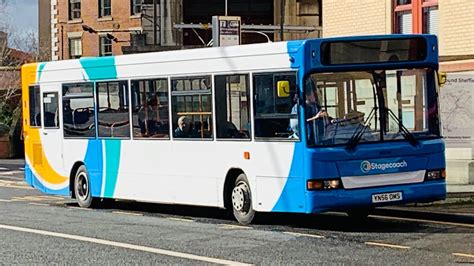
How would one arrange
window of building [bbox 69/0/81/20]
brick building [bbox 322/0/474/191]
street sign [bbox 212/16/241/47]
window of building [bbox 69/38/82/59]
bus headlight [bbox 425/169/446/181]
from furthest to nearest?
window of building [bbox 69/0/81/20] → window of building [bbox 69/38/82/59] → street sign [bbox 212/16/241/47] → brick building [bbox 322/0/474/191] → bus headlight [bbox 425/169/446/181]

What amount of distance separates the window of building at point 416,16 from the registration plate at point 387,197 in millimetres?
7682

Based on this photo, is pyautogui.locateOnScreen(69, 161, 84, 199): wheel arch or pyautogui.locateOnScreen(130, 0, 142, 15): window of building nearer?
pyautogui.locateOnScreen(69, 161, 84, 199): wheel arch

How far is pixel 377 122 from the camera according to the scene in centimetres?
1465

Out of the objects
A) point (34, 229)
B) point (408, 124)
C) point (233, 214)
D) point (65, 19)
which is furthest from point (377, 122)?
point (65, 19)

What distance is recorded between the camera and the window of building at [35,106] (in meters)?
21.5

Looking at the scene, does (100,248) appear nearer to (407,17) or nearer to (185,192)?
(185,192)

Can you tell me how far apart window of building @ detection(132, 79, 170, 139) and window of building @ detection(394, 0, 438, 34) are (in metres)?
6.82

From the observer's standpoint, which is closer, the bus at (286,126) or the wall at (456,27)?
the bus at (286,126)

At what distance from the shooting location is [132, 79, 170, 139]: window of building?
1752 centimetres

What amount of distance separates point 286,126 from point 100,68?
5728 millimetres

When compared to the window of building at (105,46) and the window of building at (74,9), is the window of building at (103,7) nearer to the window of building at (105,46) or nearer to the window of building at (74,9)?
the window of building at (74,9)

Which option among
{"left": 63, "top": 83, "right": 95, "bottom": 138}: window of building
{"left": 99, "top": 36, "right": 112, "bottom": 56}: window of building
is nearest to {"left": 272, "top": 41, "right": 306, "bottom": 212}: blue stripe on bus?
{"left": 63, "top": 83, "right": 95, "bottom": 138}: window of building

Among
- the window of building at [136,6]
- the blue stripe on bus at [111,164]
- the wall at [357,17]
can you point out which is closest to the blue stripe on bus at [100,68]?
the blue stripe on bus at [111,164]

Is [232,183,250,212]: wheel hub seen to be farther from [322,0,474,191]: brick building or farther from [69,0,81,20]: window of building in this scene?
[69,0,81,20]: window of building
